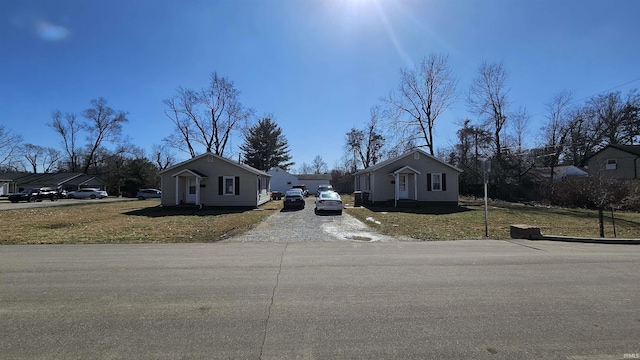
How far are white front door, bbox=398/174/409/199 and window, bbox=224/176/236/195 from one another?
42.7 feet

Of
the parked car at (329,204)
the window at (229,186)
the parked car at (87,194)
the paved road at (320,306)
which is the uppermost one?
the window at (229,186)

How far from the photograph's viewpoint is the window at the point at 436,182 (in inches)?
1077

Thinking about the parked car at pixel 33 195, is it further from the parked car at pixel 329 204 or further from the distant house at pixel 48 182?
the parked car at pixel 329 204

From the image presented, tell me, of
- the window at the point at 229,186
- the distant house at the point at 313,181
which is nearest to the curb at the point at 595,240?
the window at the point at 229,186

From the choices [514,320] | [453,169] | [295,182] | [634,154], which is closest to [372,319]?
[514,320]

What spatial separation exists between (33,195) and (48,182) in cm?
1829

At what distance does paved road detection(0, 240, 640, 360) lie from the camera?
11.2 feet

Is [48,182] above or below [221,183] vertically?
above

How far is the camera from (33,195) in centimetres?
4125

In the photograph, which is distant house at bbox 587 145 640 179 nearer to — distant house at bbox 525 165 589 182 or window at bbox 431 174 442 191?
distant house at bbox 525 165 589 182

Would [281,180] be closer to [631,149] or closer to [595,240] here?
[631,149]

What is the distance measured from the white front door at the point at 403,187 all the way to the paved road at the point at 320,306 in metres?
19.0

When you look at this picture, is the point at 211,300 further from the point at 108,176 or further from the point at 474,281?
the point at 108,176

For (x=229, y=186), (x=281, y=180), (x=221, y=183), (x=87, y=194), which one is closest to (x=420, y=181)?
(x=229, y=186)
